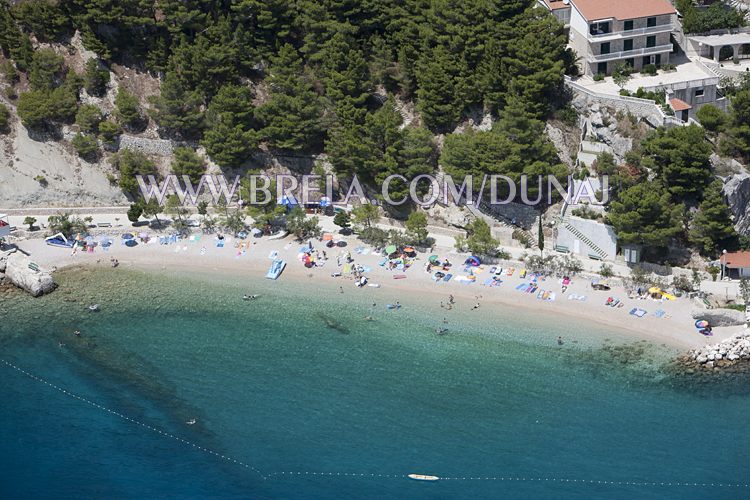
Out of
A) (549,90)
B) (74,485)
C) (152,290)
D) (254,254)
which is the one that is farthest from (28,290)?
(549,90)

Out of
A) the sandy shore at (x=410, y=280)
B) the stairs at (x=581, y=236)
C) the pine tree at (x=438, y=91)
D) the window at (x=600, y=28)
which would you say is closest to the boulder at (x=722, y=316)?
the sandy shore at (x=410, y=280)

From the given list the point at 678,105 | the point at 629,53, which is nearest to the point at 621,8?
the point at 629,53

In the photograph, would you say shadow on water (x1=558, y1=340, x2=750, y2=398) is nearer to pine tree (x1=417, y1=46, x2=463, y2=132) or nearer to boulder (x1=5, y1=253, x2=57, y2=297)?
pine tree (x1=417, y1=46, x2=463, y2=132)

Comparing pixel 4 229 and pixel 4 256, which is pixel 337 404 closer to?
Answer: pixel 4 256

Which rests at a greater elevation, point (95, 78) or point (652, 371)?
point (95, 78)

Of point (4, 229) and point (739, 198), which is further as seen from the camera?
point (4, 229)

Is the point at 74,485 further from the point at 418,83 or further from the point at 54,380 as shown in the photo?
the point at 418,83
